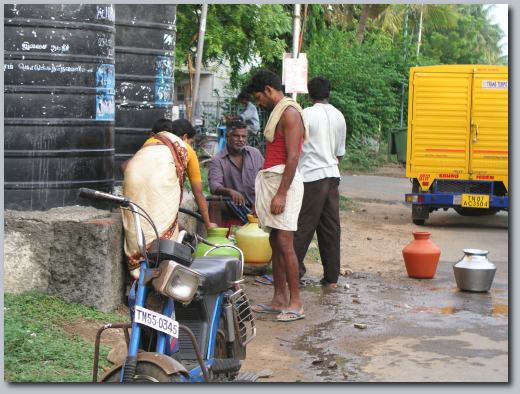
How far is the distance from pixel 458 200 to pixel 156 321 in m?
11.2

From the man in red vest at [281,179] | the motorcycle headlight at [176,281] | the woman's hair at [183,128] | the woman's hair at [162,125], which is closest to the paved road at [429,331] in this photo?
the man in red vest at [281,179]

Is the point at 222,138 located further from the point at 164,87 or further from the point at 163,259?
the point at 163,259

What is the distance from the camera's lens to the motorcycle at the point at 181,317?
4590mm

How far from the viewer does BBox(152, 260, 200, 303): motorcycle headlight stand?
4637 mm

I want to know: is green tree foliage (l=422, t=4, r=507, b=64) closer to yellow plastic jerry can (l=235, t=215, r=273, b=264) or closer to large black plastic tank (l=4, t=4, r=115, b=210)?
yellow plastic jerry can (l=235, t=215, r=273, b=264)

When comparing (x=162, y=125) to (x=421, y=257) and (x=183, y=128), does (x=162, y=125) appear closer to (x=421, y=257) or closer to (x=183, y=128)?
(x=183, y=128)

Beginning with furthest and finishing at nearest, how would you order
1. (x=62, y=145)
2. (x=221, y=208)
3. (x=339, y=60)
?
(x=339, y=60) < (x=221, y=208) < (x=62, y=145)

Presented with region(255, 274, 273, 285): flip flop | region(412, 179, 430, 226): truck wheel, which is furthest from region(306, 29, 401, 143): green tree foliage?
region(255, 274, 273, 285): flip flop

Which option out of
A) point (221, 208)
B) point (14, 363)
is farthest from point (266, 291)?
point (14, 363)

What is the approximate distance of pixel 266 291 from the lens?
30.0 feet

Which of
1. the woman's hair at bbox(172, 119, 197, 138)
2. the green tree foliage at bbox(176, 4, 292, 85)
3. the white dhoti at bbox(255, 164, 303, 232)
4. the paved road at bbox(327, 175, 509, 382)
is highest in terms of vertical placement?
the green tree foliage at bbox(176, 4, 292, 85)

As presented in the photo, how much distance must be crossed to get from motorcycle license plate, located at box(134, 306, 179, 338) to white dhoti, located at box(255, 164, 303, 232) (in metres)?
3.11

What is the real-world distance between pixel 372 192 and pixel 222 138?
3758 mm

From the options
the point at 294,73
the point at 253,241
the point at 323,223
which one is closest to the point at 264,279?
the point at 253,241
